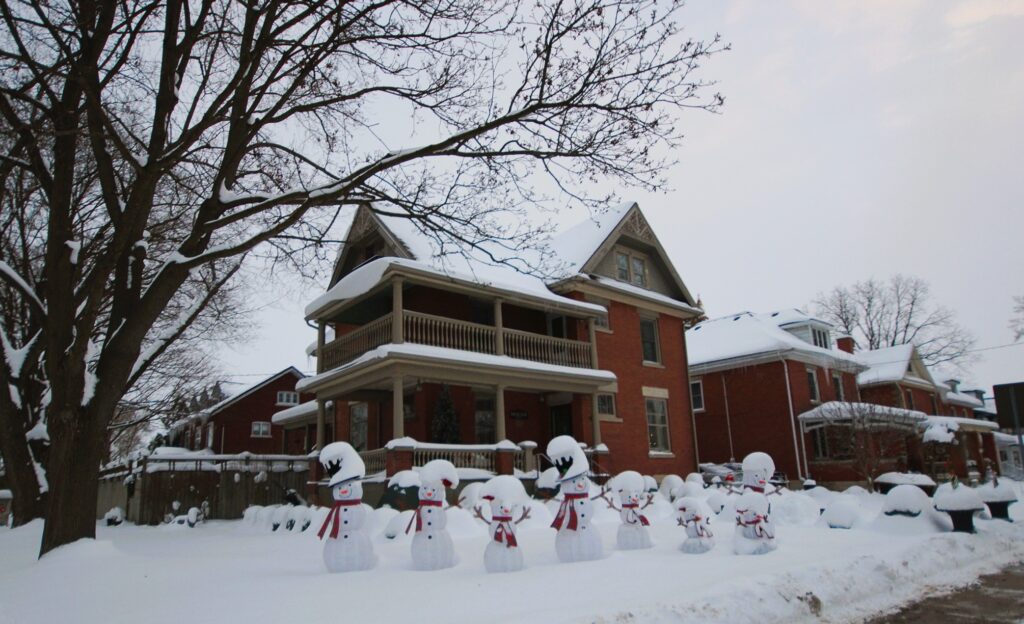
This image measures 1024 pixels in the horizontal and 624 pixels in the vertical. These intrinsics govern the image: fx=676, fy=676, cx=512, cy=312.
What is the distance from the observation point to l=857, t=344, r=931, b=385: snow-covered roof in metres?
A: 32.4

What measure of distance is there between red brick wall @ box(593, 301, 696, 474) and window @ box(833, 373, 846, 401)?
958 centimetres

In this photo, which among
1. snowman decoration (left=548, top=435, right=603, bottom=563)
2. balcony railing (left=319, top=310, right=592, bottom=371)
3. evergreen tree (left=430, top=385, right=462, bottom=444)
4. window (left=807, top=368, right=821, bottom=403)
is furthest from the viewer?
window (left=807, top=368, right=821, bottom=403)

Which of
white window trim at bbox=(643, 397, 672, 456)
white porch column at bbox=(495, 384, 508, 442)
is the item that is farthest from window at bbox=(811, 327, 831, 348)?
white porch column at bbox=(495, 384, 508, 442)

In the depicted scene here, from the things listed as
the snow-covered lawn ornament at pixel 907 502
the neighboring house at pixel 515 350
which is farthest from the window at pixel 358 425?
the snow-covered lawn ornament at pixel 907 502

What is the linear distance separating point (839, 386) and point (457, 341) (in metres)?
20.6

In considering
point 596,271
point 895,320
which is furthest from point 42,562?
point 895,320

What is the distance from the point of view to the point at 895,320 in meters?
48.9

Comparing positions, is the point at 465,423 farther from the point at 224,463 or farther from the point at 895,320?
the point at 895,320

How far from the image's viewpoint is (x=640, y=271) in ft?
80.4

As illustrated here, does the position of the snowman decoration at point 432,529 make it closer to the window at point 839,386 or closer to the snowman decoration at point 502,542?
the snowman decoration at point 502,542

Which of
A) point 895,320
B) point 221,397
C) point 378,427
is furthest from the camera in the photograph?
point 895,320

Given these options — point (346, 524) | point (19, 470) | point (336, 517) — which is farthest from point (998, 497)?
point (19, 470)

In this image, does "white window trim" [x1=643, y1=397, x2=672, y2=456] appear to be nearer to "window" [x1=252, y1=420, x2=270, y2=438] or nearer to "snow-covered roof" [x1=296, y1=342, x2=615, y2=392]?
"snow-covered roof" [x1=296, y1=342, x2=615, y2=392]

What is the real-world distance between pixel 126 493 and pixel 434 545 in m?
14.1
